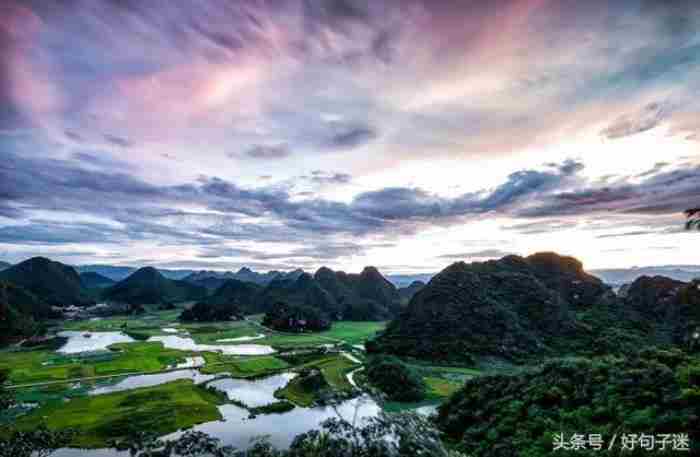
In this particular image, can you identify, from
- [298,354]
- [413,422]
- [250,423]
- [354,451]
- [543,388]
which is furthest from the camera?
[298,354]

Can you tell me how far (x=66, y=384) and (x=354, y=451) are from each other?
5071 centimetres

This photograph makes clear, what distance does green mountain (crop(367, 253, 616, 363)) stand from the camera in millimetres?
56688

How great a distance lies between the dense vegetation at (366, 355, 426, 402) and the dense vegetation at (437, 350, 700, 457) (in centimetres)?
1367

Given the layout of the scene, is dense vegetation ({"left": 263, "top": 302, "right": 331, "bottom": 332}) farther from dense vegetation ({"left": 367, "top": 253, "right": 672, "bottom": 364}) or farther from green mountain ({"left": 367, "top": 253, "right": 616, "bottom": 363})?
dense vegetation ({"left": 367, "top": 253, "right": 672, "bottom": 364})

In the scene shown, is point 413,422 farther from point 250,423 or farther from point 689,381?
→ point 250,423

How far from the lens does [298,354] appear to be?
65.6 meters

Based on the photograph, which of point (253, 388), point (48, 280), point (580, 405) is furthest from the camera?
point (48, 280)

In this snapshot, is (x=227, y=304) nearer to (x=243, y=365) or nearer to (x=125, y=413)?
(x=243, y=365)

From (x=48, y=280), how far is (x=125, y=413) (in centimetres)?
17695

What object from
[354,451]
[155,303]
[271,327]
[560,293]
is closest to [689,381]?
[354,451]

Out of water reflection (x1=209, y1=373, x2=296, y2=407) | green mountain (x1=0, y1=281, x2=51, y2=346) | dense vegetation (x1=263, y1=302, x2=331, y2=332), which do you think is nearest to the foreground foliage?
water reflection (x1=209, y1=373, x2=296, y2=407)

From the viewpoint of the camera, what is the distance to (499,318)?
204ft

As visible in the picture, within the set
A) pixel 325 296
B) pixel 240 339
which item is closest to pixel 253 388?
pixel 240 339

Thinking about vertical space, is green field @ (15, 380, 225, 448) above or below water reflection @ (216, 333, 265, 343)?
above
